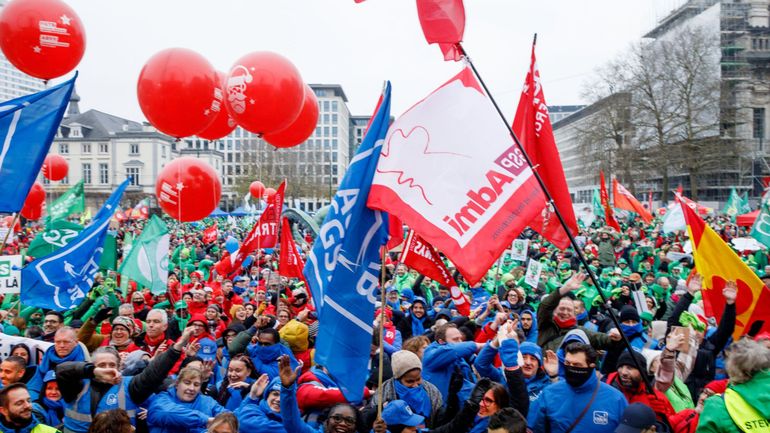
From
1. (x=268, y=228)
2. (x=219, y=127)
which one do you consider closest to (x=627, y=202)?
(x=268, y=228)

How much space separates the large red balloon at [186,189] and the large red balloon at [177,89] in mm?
1279

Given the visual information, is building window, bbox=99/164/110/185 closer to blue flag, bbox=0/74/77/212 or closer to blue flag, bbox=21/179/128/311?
blue flag, bbox=21/179/128/311

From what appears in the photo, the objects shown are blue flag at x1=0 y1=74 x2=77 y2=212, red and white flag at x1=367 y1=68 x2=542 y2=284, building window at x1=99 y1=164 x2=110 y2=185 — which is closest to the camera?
red and white flag at x1=367 y1=68 x2=542 y2=284

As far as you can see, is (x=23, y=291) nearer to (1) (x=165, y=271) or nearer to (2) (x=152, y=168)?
(1) (x=165, y=271)

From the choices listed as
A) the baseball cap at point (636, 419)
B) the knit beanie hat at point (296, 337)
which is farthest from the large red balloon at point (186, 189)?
the baseball cap at point (636, 419)

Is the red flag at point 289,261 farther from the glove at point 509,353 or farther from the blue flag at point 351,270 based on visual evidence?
the glove at point 509,353

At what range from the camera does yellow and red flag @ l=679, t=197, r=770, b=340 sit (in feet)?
17.0

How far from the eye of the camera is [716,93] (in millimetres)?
45062

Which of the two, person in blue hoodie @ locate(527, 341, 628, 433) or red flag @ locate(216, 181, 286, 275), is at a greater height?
red flag @ locate(216, 181, 286, 275)

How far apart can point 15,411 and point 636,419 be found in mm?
3131

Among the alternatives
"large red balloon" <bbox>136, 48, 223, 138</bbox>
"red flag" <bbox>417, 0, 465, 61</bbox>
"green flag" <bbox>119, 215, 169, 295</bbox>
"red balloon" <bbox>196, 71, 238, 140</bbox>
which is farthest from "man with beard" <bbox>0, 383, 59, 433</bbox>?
"green flag" <bbox>119, 215, 169, 295</bbox>

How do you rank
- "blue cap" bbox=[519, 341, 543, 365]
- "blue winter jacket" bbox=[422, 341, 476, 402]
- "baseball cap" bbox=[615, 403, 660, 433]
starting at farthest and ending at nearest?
"blue winter jacket" bbox=[422, 341, 476, 402], "blue cap" bbox=[519, 341, 543, 365], "baseball cap" bbox=[615, 403, 660, 433]

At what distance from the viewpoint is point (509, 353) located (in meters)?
3.93

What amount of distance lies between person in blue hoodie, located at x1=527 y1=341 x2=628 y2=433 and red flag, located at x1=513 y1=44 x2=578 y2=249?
1.44 meters
